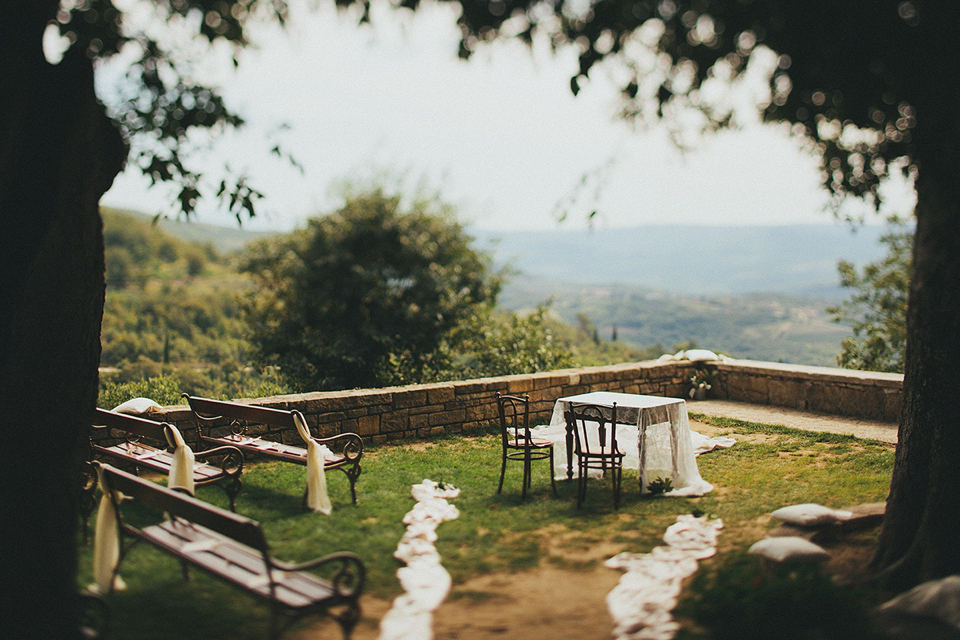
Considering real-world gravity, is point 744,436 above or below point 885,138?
below

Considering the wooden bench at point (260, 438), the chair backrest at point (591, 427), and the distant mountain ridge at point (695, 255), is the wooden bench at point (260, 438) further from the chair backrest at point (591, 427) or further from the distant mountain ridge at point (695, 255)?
the distant mountain ridge at point (695, 255)

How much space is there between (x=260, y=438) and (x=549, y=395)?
3.83m

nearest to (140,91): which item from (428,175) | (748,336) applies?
(428,175)

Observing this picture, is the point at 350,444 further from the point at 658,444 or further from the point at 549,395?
the point at 549,395

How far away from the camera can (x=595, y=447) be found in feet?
20.0

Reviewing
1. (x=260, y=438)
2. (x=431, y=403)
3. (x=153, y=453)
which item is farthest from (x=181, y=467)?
(x=431, y=403)

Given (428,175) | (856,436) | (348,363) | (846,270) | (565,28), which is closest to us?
(565,28)

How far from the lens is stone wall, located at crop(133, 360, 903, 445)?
285 inches

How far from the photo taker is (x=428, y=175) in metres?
19.7

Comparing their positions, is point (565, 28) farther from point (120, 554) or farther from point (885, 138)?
point (120, 554)

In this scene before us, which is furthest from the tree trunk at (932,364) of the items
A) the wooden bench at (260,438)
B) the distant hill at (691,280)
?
the wooden bench at (260,438)

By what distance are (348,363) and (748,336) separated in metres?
34.3

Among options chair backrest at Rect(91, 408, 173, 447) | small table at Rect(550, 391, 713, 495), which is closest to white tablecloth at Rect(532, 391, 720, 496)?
small table at Rect(550, 391, 713, 495)

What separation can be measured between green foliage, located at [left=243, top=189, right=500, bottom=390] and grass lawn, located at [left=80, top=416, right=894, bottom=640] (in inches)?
385
